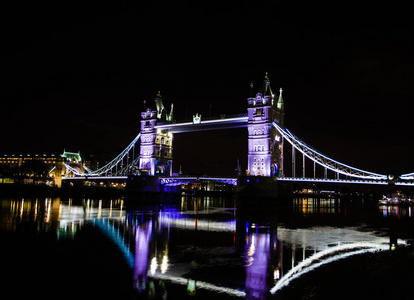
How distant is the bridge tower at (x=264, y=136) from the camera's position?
49.7 meters

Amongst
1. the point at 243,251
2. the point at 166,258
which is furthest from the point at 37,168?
the point at 166,258

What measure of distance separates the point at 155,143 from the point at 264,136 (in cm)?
2250

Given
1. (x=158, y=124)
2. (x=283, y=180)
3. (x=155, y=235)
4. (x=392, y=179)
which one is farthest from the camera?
(x=158, y=124)

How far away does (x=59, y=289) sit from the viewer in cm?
1005

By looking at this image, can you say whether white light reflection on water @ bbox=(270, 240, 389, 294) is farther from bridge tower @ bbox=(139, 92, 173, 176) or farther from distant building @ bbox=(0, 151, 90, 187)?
distant building @ bbox=(0, 151, 90, 187)

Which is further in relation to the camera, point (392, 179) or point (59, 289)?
point (392, 179)

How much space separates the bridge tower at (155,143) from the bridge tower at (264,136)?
20037mm

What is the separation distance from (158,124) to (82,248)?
166 feet

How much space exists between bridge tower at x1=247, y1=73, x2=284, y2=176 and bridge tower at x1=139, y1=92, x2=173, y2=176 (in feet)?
65.7

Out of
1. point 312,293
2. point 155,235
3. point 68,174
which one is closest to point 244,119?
point 155,235

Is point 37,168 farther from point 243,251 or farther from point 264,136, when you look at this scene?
point 243,251

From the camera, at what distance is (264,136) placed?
164 ft

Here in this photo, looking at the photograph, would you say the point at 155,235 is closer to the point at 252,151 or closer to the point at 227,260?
the point at 227,260

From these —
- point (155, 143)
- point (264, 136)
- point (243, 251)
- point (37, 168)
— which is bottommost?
point (243, 251)
